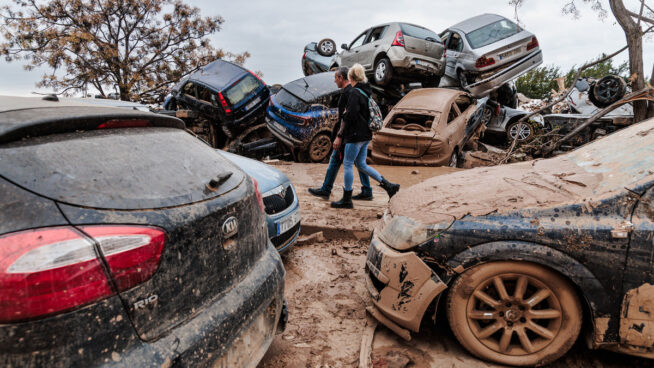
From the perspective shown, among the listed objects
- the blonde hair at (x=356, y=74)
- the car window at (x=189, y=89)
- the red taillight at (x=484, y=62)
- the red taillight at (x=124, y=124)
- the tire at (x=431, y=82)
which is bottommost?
the car window at (x=189, y=89)

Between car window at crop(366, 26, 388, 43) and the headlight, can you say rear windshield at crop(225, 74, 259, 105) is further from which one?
the headlight

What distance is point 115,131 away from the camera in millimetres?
1692

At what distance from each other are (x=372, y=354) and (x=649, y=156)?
2.10m

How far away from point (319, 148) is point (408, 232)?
6954 millimetres

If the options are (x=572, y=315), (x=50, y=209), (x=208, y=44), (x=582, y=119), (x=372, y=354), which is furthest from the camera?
(x=208, y=44)

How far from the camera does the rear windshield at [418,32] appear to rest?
35.8 feet

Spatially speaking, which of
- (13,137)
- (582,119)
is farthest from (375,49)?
(13,137)

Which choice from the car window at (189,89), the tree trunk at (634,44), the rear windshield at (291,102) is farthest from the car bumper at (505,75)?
the car window at (189,89)

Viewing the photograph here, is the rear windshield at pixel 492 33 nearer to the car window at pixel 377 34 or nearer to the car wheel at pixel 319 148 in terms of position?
the car window at pixel 377 34

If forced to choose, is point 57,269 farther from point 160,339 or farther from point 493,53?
point 493,53

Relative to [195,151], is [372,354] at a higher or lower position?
lower

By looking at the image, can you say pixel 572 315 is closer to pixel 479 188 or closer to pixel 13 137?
pixel 479 188

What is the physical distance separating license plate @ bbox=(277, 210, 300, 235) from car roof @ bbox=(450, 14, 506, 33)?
33.5 ft

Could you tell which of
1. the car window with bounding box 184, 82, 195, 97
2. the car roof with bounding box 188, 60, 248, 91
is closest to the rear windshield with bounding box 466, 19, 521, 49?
the car roof with bounding box 188, 60, 248, 91
